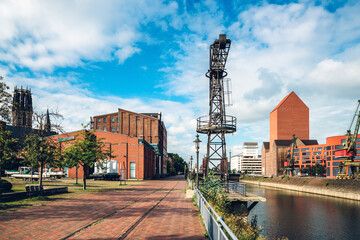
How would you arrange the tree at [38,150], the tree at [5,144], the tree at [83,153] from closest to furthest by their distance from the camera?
the tree at [5,144]
the tree at [38,150]
the tree at [83,153]

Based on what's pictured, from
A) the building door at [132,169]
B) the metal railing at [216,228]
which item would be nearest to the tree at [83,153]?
the metal railing at [216,228]

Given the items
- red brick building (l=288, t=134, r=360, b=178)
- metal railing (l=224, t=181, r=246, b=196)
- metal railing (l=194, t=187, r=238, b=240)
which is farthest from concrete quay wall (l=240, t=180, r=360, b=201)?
metal railing (l=194, t=187, r=238, b=240)

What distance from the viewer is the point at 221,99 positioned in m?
23.6

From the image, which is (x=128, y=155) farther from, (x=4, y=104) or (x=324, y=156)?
(x=324, y=156)

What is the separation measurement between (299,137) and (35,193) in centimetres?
11998

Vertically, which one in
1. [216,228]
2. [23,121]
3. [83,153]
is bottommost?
[216,228]

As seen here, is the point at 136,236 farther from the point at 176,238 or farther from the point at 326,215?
the point at 326,215

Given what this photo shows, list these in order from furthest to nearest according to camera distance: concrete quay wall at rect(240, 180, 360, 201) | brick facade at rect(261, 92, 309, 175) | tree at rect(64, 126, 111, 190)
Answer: brick facade at rect(261, 92, 309, 175) → concrete quay wall at rect(240, 180, 360, 201) → tree at rect(64, 126, 111, 190)

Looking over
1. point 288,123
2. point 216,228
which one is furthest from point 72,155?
point 288,123

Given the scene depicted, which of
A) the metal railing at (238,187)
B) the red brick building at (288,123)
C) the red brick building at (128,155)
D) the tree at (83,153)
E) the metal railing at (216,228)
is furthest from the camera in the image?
the red brick building at (288,123)

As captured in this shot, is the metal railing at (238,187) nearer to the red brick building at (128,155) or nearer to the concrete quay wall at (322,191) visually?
the concrete quay wall at (322,191)

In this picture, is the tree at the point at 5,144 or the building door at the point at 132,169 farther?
the building door at the point at 132,169

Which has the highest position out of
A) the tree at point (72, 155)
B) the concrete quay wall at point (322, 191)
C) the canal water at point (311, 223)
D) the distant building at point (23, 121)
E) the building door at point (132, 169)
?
the distant building at point (23, 121)

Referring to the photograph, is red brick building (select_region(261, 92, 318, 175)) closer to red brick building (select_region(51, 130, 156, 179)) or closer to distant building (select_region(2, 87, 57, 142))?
red brick building (select_region(51, 130, 156, 179))
